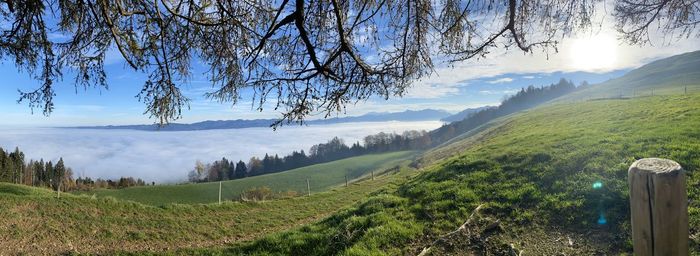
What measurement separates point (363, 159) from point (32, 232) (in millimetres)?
A: 107938

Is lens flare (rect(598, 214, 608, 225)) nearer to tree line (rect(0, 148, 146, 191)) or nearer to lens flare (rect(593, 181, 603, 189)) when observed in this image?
lens flare (rect(593, 181, 603, 189))

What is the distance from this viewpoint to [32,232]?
13.8 m

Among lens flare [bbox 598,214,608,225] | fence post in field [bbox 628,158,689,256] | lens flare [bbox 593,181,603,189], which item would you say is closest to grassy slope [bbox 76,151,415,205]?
lens flare [bbox 593,181,603,189]

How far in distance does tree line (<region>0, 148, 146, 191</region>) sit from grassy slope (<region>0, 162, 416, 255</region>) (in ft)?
139

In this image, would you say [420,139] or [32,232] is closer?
[32,232]

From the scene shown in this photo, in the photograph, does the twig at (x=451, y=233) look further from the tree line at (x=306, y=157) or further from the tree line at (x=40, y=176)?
the tree line at (x=306, y=157)

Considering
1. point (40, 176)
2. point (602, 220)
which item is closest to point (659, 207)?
point (602, 220)

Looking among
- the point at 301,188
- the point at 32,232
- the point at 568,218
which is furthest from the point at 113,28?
the point at 301,188

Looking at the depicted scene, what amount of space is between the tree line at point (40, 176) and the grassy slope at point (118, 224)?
42377 mm

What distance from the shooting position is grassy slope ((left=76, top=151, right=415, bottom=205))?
49.5 m

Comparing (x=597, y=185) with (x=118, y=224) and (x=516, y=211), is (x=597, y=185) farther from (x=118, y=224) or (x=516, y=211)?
(x=118, y=224)

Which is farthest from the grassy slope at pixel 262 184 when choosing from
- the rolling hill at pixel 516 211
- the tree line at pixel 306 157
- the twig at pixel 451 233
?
Result: the twig at pixel 451 233

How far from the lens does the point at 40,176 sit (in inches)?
3418

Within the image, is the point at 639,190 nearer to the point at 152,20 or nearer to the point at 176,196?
the point at 152,20
